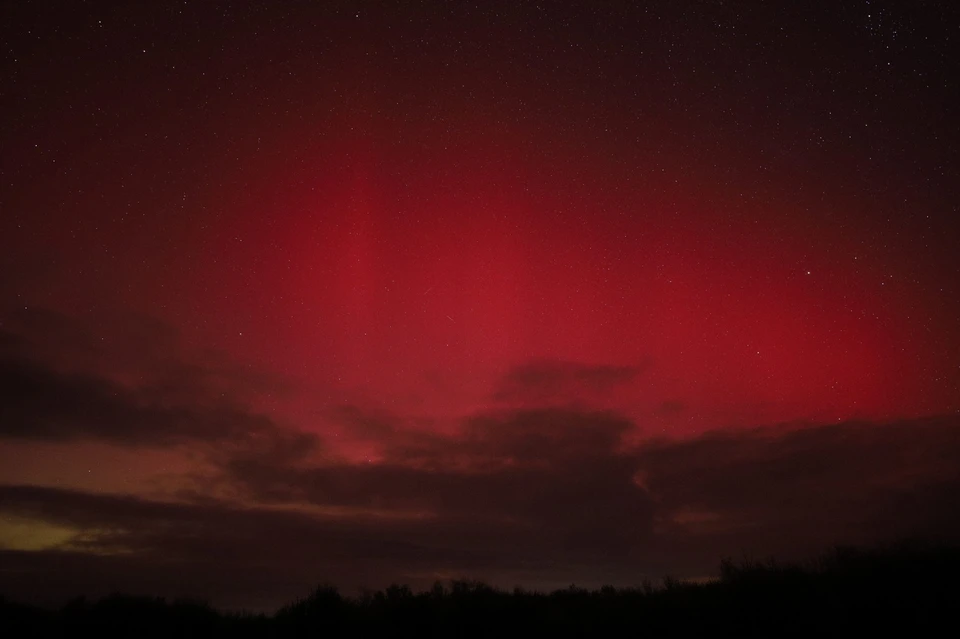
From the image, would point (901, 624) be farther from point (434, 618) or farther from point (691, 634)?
point (434, 618)

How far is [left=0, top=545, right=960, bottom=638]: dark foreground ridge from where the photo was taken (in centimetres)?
1167

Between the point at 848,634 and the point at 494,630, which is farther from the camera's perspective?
the point at 494,630

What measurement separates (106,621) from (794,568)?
16304mm

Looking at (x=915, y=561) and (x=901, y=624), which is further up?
(x=915, y=561)

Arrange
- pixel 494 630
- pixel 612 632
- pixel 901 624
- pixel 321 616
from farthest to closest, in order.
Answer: pixel 321 616
pixel 494 630
pixel 612 632
pixel 901 624

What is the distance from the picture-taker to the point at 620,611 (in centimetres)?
1388

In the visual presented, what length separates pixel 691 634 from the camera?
12.0 m

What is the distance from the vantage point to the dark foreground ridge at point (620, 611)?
11.7 metres

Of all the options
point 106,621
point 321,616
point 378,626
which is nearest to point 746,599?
Result: point 378,626

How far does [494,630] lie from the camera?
14.0m

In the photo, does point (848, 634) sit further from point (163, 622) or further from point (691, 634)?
point (163, 622)

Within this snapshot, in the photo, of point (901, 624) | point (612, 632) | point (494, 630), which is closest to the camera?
point (901, 624)

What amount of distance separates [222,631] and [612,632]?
9.65 m

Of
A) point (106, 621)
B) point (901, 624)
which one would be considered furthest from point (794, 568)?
point (106, 621)
